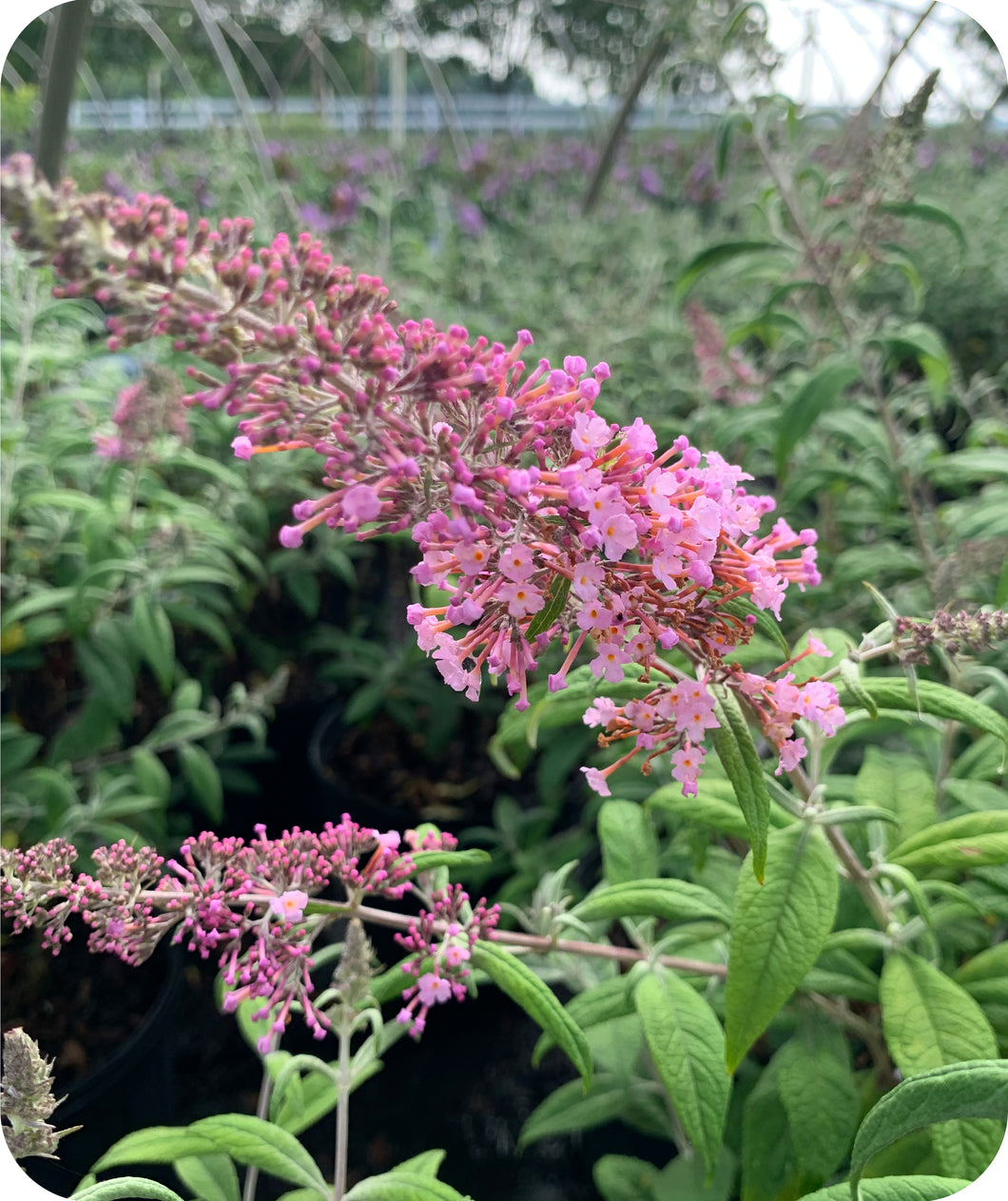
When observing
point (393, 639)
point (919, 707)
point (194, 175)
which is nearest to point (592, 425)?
point (919, 707)

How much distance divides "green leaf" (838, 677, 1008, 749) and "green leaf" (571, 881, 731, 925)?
0.36 meters

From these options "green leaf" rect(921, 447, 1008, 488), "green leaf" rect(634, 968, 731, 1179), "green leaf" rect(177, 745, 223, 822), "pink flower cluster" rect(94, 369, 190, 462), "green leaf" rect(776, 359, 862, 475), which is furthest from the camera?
"green leaf" rect(177, 745, 223, 822)

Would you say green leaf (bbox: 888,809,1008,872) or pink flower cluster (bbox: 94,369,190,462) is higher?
pink flower cluster (bbox: 94,369,190,462)

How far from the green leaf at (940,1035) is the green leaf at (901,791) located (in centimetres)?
29

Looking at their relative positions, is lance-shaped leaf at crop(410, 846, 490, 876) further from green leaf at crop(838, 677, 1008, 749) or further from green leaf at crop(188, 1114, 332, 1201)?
green leaf at crop(838, 677, 1008, 749)

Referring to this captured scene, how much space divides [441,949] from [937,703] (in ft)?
1.96

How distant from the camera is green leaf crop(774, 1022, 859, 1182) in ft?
3.72

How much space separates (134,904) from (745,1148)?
916 millimetres

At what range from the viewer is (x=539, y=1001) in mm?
994

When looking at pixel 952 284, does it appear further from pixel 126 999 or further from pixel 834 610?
pixel 126 999

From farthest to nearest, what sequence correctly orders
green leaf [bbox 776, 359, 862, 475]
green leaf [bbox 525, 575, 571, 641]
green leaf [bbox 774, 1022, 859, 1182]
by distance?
1. green leaf [bbox 776, 359, 862, 475]
2. green leaf [bbox 774, 1022, 859, 1182]
3. green leaf [bbox 525, 575, 571, 641]

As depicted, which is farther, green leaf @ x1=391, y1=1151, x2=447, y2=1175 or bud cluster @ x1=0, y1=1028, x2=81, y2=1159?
green leaf @ x1=391, y1=1151, x2=447, y2=1175

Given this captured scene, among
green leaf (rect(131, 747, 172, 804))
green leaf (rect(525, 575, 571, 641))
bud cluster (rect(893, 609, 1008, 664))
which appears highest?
green leaf (rect(525, 575, 571, 641))

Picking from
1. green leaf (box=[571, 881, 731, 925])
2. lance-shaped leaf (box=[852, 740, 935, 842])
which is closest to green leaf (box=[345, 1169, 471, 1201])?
green leaf (box=[571, 881, 731, 925])
